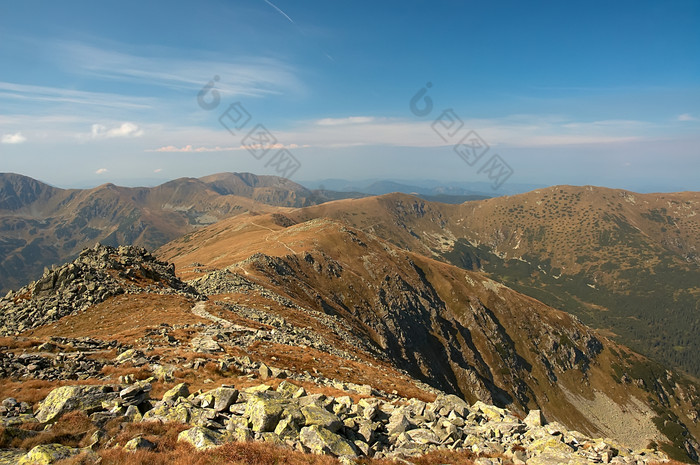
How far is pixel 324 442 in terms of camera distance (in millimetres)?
16594

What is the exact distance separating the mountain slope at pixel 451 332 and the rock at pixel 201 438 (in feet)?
265

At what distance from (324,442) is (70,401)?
13.4 meters

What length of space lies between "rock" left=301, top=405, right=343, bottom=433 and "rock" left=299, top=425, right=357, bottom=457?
1.94ft

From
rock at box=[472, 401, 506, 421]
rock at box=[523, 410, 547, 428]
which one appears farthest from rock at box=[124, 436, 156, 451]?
rock at box=[523, 410, 547, 428]

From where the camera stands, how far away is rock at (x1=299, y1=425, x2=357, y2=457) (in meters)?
16.5

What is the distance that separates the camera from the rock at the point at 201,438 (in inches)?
589

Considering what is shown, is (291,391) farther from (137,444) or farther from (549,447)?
(549,447)

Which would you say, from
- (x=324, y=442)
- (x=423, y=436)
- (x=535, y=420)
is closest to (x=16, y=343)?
(x=324, y=442)

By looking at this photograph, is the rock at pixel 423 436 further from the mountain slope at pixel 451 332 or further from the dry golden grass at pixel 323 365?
the mountain slope at pixel 451 332

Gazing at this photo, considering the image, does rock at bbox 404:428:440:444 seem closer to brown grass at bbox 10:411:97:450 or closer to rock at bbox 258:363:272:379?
rock at bbox 258:363:272:379

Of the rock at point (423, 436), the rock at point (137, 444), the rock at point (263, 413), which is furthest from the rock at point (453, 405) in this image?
the rock at point (137, 444)

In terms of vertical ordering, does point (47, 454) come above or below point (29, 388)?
above

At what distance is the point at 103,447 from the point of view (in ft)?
47.3

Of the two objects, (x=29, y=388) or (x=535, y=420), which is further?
(x=535, y=420)
